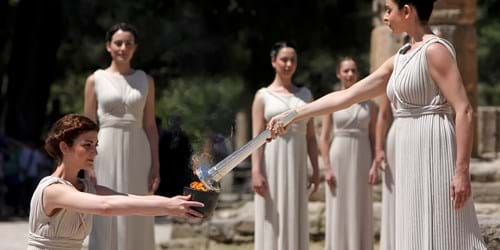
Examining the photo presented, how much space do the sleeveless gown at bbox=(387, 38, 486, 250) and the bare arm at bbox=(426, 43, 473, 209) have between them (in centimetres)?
5

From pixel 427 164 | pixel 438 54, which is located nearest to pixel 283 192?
pixel 427 164

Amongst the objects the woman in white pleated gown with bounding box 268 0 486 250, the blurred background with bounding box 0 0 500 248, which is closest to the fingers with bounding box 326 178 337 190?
the blurred background with bounding box 0 0 500 248

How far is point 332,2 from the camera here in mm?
25312

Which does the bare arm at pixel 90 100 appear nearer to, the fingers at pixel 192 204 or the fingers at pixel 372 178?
the fingers at pixel 372 178

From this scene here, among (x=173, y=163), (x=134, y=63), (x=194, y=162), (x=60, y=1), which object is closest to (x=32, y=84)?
(x=60, y=1)

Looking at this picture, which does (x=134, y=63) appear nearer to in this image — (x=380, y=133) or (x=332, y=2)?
(x=332, y=2)

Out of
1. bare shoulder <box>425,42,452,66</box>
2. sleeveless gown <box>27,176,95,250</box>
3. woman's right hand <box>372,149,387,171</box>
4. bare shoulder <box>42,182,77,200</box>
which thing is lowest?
sleeveless gown <box>27,176,95,250</box>

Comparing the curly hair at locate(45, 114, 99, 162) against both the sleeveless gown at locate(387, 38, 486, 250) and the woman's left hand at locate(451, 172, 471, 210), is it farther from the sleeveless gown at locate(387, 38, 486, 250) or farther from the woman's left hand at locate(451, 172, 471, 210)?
the woman's left hand at locate(451, 172, 471, 210)

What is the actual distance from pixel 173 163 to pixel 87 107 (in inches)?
76.9

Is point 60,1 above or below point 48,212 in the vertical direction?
above

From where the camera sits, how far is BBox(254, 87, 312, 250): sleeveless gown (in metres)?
9.94

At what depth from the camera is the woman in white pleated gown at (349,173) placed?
36.3ft

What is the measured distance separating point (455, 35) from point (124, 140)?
6224 mm

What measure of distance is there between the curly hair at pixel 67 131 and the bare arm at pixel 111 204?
0.25 metres
